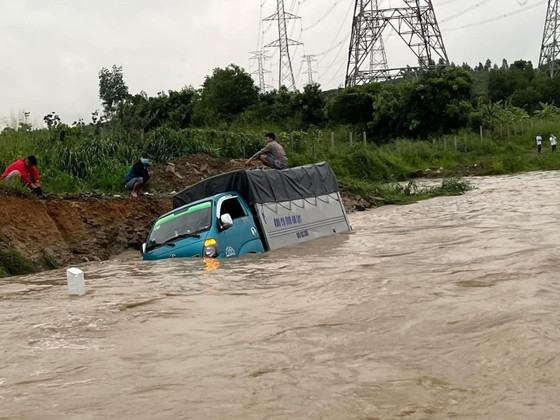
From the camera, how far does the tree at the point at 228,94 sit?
1868 inches

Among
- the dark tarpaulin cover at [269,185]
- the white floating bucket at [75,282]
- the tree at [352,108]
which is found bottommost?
the white floating bucket at [75,282]

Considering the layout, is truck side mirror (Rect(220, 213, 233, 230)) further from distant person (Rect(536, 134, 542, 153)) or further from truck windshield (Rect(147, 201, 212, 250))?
distant person (Rect(536, 134, 542, 153))

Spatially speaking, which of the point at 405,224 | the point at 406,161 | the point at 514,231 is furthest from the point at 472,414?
the point at 406,161

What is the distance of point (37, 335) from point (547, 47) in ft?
224

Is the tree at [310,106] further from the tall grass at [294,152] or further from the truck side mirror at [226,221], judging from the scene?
the truck side mirror at [226,221]

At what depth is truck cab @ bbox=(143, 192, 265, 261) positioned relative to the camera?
10.9 metres

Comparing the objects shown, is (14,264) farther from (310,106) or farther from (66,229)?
(310,106)

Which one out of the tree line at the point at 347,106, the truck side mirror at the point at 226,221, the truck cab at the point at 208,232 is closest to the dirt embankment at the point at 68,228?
the truck cab at the point at 208,232

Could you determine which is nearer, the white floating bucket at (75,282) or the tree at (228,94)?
the white floating bucket at (75,282)

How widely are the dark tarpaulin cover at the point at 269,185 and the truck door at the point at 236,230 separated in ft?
1.03

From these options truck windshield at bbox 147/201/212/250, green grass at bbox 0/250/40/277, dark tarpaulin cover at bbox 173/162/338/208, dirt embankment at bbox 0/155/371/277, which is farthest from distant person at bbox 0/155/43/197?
truck windshield at bbox 147/201/212/250

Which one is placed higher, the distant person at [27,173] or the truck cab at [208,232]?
the distant person at [27,173]

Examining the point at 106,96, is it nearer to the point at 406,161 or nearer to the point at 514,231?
the point at 406,161

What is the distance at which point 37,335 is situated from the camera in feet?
21.1
